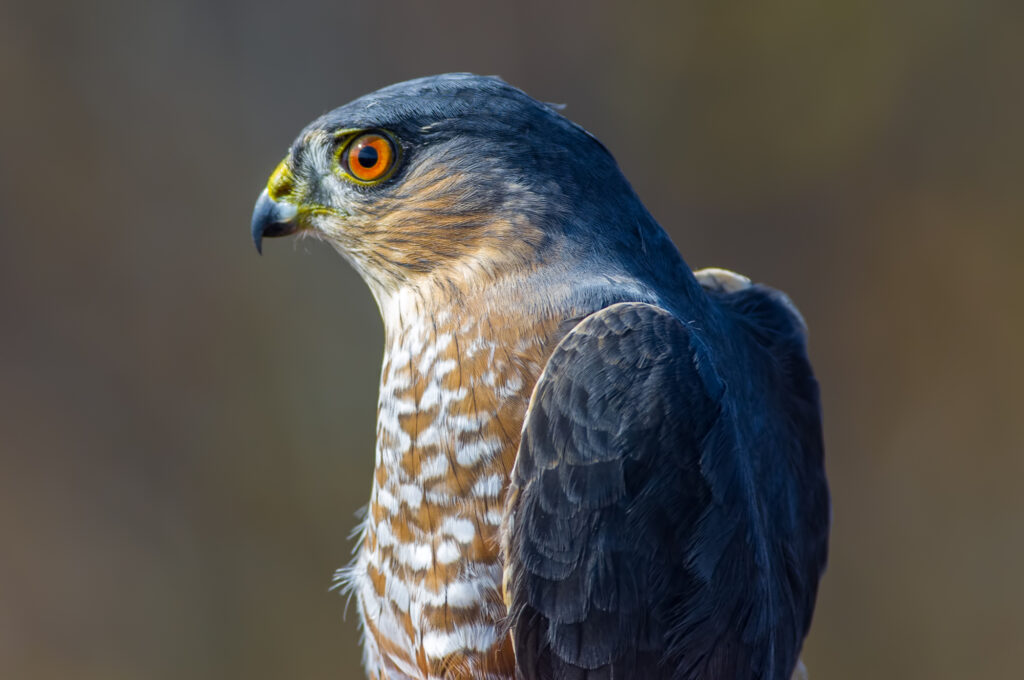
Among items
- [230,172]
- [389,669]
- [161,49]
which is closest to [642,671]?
[389,669]

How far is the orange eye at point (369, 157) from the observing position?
167 centimetres

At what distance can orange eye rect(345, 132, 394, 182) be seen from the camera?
5.49 ft

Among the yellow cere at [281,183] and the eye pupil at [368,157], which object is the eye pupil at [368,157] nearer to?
the eye pupil at [368,157]

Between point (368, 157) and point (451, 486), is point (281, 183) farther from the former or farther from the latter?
point (451, 486)

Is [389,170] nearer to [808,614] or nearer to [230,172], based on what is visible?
[808,614]

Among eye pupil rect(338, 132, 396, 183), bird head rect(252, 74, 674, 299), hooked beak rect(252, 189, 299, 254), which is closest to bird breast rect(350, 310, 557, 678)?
bird head rect(252, 74, 674, 299)

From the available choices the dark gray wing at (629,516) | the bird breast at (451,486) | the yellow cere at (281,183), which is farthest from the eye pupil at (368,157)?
the dark gray wing at (629,516)

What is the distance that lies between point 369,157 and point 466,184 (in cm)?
20

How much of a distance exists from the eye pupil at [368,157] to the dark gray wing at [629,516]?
0.54m

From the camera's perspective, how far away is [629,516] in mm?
1351

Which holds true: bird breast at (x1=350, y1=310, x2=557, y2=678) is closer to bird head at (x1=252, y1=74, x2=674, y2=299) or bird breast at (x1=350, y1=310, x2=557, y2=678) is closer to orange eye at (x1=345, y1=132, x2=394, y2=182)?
bird head at (x1=252, y1=74, x2=674, y2=299)

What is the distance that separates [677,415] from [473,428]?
0.33 meters

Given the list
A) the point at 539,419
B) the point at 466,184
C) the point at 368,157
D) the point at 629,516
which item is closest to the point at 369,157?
the point at 368,157

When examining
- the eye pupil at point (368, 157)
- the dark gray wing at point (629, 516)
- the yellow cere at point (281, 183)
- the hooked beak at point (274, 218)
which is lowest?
the dark gray wing at point (629, 516)
